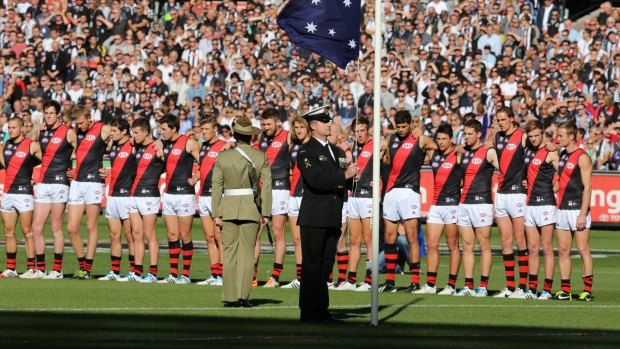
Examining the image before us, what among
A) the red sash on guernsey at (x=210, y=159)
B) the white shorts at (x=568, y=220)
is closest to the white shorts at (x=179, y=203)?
the red sash on guernsey at (x=210, y=159)

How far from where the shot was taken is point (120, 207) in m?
21.2

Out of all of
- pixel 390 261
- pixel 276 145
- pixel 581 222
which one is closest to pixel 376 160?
pixel 581 222

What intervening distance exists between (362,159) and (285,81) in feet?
55.8

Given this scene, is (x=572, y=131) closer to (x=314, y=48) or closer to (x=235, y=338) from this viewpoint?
(x=314, y=48)

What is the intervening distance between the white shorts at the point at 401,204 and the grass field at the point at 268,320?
1.28m

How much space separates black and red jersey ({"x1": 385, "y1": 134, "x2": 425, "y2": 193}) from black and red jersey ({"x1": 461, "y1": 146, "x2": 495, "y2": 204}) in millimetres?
749

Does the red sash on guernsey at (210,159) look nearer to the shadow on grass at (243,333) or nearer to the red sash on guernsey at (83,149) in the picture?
the red sash on guernsey at (83,149)

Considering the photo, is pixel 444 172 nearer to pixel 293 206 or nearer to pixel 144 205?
pixel 293 206

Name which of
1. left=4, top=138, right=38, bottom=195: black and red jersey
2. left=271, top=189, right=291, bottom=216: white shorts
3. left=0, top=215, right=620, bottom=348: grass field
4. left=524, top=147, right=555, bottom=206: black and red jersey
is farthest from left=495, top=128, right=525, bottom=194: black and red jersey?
left=4, top=138, right=38, bottom=195: black and red jersey

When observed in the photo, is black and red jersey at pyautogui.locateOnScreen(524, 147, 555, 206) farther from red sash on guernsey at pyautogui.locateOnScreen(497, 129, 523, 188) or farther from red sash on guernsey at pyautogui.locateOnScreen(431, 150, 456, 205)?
red sash on guernsey at pyautogui.locateOnScreen(431, 150, 456, 205)

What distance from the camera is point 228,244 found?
16.5m

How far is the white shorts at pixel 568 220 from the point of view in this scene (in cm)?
1875

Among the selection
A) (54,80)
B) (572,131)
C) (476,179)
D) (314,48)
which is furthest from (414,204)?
(54,80)

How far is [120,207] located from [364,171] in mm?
3863
